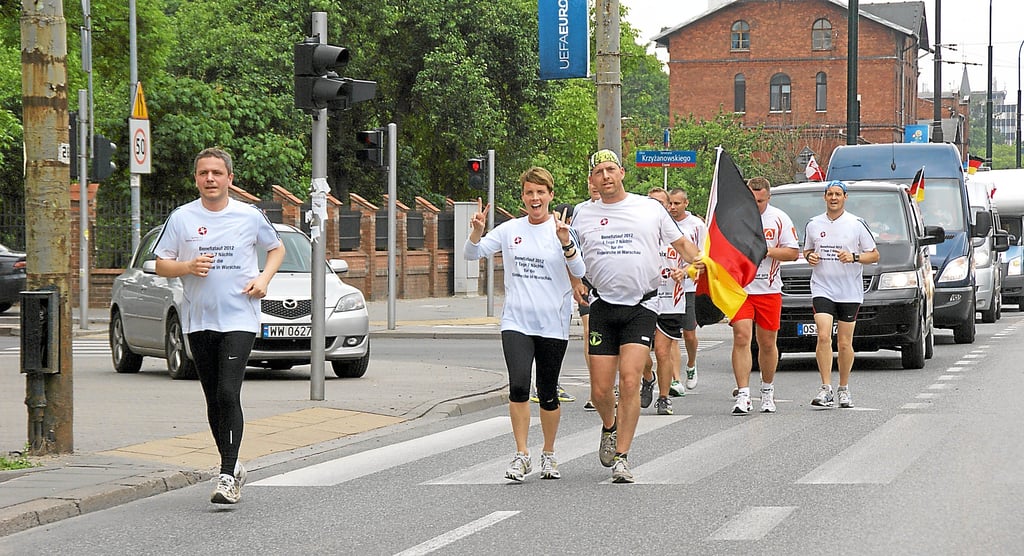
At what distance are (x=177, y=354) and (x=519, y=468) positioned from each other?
7.80 metres

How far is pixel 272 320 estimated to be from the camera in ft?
51.8

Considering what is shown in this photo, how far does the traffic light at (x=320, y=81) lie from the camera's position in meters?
12.9

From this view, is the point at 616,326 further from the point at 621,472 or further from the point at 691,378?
the point at 691,378

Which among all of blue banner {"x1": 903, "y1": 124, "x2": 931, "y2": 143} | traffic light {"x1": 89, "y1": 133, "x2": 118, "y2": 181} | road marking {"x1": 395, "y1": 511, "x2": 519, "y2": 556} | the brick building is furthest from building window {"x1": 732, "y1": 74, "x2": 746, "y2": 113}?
road marking {"x1": 395, "y1": 511, "x2": 519, "y2": 556}

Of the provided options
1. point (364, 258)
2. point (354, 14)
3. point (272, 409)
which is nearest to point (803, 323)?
point (272, 409)

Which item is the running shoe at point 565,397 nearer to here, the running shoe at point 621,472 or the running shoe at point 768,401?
the running shoe at point 768,401

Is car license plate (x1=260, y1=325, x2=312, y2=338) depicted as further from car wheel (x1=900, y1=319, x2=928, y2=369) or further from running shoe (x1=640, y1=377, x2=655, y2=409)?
car wheel (x1=900, y1=319, x2=928, y2=369)

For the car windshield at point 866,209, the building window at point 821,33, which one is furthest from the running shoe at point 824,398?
the building window at point 821,33

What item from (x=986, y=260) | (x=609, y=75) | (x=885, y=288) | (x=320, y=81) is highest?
(x=609, y=75)

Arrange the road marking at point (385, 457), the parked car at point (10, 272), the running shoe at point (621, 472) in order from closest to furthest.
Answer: the running shoe at point (621, 472), the road marking at point (385, 457), the parked car at point (10, 272)

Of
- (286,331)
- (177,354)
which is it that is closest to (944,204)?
(286,331)

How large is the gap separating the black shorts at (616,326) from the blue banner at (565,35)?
12.4m

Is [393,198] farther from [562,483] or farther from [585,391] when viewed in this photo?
[562,483]

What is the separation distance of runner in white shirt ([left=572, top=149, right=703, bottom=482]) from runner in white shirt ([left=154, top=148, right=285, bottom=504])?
74.2 inches
